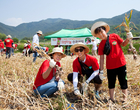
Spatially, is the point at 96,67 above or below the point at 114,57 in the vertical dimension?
below

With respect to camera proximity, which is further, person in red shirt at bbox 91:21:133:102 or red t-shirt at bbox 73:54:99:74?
red t-shirt at bbox 73:54:99:74

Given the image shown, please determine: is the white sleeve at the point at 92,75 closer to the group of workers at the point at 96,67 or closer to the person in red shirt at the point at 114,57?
the group of workers at the point at 96,67

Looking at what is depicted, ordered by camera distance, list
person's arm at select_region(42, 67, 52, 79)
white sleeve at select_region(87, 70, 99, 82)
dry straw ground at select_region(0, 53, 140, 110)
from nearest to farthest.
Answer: dry straw ground at select_region(0, 53, 140, 110) → person's arm at select_region(42, 67, 52, 79) → white sleeve at select_region(87, 70, 99, 82)

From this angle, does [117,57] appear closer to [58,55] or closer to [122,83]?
[122,83]

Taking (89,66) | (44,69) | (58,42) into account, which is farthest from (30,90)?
(58,42)

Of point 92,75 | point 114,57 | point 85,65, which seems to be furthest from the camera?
point 85,65

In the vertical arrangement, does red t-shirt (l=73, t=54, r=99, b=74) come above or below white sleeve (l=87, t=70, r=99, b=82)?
above

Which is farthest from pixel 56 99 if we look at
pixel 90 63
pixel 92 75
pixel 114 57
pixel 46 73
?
pixel 114 57

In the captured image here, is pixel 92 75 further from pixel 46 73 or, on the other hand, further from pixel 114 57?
pixel 46 73

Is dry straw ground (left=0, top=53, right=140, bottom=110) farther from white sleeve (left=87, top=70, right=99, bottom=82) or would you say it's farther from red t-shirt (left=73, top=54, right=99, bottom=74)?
red t-shirt (left=73, top=54, right=99, bottom=74)

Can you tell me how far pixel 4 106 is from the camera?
1.59 meters

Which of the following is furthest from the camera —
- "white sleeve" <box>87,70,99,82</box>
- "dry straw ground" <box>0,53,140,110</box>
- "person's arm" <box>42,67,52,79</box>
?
"white sleeve" <box>87,70,99,82</box>

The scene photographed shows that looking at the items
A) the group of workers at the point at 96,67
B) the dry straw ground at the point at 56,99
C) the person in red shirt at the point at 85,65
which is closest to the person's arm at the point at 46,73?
the group of workers at the point at 96,67

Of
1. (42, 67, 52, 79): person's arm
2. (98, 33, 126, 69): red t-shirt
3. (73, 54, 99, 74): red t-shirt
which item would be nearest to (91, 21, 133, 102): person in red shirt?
(98, 33, 126, 69): red t-shirt
